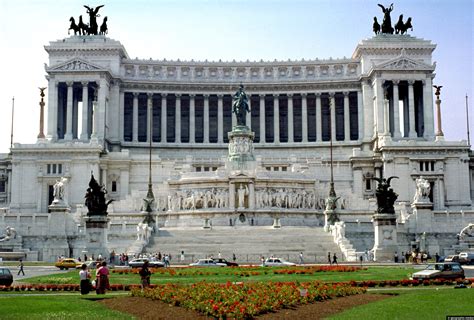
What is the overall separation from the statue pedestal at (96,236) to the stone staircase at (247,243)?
4887 mm

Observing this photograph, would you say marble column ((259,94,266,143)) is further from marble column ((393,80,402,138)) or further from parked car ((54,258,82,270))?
parked car ((54,258,82,270))

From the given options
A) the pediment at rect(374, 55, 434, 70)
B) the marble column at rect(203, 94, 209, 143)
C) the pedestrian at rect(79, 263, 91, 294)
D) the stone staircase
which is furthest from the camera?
the marble column at rect(203, 94, 209, 143)

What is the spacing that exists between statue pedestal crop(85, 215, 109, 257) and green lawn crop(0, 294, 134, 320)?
31.2 metres

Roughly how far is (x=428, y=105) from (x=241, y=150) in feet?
108

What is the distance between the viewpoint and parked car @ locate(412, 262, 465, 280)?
38.6m

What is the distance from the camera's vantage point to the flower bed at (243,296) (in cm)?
2405

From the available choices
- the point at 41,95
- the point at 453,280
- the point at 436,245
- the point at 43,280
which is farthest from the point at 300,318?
the point at 41,95

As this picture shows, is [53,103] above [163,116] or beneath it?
above

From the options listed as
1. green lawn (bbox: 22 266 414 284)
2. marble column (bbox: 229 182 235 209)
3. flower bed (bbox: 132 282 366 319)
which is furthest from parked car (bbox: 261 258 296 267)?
marble column (bbox: 229 182 235 209)

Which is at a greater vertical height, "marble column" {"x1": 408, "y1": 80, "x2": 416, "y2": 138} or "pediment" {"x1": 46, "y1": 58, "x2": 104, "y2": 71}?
"pediment" {"x1": 46, "y1": 58, "x2": 104, "y2": 71}

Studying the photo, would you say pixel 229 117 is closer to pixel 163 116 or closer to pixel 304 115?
pixel 163 116

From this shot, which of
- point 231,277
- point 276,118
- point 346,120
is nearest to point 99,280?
point 231,277

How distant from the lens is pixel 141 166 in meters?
101

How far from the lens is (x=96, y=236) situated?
2461 inches
